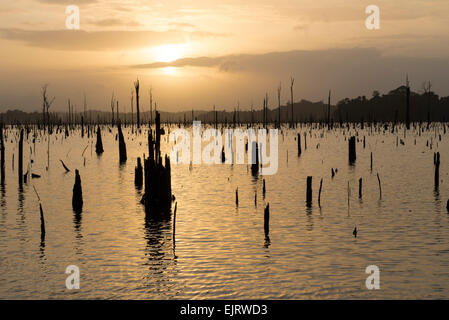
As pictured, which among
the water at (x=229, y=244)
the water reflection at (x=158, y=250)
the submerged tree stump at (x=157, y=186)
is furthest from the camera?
the submerged tree stump at (x=157, y=186)

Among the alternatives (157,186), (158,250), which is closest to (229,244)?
(158,250)

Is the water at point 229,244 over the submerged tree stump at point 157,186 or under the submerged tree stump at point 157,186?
under

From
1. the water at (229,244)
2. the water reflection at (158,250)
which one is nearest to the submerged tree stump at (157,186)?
the water reflection at (158,250)

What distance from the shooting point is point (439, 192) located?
2273 centimetres

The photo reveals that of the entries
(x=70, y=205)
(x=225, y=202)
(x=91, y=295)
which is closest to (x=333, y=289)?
(x=91, y=295)

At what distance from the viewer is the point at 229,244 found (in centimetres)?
1419

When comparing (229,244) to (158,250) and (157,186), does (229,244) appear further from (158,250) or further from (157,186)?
(157,186)

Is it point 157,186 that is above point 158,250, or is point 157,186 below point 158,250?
above

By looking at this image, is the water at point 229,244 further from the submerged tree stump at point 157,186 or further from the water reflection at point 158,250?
the submerged tree stump at point 157,186

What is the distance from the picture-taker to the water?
1067 cm

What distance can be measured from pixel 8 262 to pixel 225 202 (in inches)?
395

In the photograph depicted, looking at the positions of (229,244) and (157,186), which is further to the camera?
(157,186)

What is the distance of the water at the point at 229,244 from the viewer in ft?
35.0

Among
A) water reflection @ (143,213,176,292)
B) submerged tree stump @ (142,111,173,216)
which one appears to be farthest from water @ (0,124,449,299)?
submerged tree stump @ (142,111,173,216)
